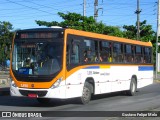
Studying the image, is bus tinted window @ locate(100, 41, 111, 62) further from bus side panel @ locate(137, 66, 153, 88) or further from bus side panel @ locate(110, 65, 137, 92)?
bus side panel @ locate(137, 66, 153, 88)

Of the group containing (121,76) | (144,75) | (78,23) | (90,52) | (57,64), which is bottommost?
(144,75)

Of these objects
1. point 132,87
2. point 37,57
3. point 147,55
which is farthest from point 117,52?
point 37,57

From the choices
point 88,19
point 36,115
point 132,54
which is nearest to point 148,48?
point 132,54

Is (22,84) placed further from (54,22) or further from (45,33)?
(54,22)

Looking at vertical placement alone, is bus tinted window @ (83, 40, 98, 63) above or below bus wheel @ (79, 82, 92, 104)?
above

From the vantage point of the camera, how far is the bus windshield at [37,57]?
1553cm

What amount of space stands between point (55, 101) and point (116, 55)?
3716mm

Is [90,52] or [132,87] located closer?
[90,52]

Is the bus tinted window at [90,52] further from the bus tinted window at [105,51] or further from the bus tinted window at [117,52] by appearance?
A: the bus tinted window at [117,52]

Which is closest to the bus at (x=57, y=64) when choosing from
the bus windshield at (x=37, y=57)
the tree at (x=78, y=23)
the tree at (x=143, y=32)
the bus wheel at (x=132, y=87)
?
the bus windshield at (x=37, y=57)

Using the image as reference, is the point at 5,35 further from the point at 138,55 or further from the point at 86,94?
the point at 86,94

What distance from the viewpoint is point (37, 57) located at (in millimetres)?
15742

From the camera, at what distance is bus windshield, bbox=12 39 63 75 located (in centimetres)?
1553

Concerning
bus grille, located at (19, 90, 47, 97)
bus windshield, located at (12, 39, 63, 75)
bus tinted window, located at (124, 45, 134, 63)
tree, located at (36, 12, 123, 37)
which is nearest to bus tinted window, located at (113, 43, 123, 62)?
bus tinted window, located at (124, 45, 134, 63)
